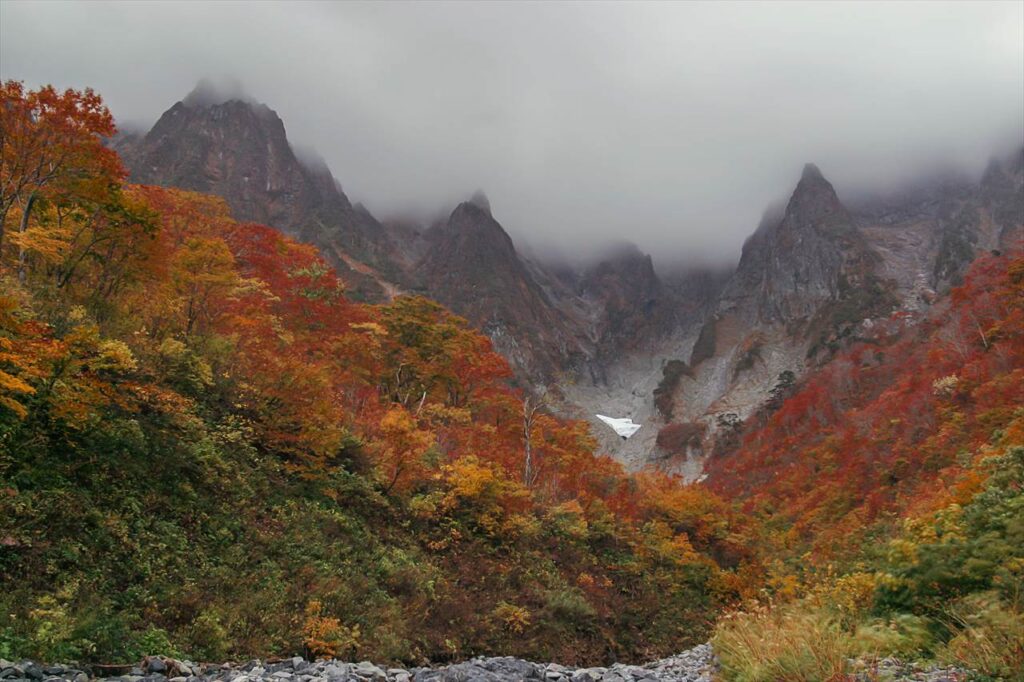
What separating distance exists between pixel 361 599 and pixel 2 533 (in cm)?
633

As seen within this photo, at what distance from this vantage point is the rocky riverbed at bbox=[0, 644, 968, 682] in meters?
5.90

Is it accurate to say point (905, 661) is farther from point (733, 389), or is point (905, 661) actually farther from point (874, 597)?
point (733, 389)

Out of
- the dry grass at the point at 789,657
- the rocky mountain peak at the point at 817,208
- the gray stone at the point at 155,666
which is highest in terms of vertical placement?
the rocky mountain peak at the point at 817,208

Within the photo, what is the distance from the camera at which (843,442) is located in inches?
1784

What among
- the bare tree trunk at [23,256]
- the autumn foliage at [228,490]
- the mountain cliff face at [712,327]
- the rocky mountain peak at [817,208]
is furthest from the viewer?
the rocky mountain peak at [817,208]

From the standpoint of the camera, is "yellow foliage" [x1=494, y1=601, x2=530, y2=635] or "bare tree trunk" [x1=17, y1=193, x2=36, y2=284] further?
"yellow foliage" [x1=494, y1=601, x2=530, y2=635]

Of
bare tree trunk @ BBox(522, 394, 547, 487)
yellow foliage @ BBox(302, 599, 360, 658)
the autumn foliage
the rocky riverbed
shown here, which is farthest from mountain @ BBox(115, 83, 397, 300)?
the rocky riverbed

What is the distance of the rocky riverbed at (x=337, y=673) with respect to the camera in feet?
19.4

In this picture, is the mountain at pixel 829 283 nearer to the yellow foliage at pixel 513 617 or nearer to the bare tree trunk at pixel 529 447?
the bare tree trunk at pixel 529 447

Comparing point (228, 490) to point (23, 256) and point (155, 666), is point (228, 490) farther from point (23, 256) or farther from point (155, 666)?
point (23, 256)

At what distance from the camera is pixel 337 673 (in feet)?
25.4

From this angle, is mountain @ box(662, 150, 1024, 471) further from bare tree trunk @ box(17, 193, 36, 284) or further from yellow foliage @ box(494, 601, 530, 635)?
→ bare tree trunk @ box(17, 193, 36, 284)

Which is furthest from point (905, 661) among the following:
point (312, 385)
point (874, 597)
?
point (312, 385)

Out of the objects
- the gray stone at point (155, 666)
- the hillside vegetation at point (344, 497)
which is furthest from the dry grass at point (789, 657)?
the gray stone at point (155, 666)
